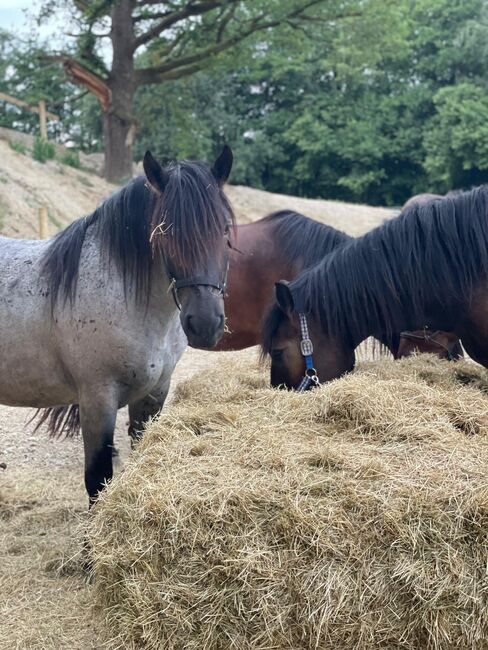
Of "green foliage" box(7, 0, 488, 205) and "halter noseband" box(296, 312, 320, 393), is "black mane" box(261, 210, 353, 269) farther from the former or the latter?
"green foliage" box(7, 0, 488, 205)

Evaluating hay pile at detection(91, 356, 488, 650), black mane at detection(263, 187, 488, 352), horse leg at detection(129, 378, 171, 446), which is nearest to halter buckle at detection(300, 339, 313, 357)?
black mane at detection(263, 187, 488, 352)

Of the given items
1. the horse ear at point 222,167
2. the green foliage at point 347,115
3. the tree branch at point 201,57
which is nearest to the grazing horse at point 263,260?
the horse ear at point 222,167

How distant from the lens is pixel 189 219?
8.54 ft

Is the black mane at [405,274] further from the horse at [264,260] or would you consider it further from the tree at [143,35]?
the tree at [143,35]

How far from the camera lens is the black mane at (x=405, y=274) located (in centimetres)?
322

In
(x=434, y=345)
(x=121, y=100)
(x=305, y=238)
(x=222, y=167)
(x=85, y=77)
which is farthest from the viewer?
(x=121, y=100)

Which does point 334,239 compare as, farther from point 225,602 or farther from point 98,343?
point 225,602

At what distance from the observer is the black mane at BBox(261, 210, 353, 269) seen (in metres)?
4.54

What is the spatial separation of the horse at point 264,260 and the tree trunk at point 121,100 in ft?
39.8

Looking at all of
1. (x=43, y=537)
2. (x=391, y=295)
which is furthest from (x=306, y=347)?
(x=43, y=537)

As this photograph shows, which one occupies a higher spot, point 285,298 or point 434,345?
point 285,298

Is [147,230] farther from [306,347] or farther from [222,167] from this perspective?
[306,347]

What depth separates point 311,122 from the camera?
2691 centimetres

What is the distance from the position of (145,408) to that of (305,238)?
6.59 feet
